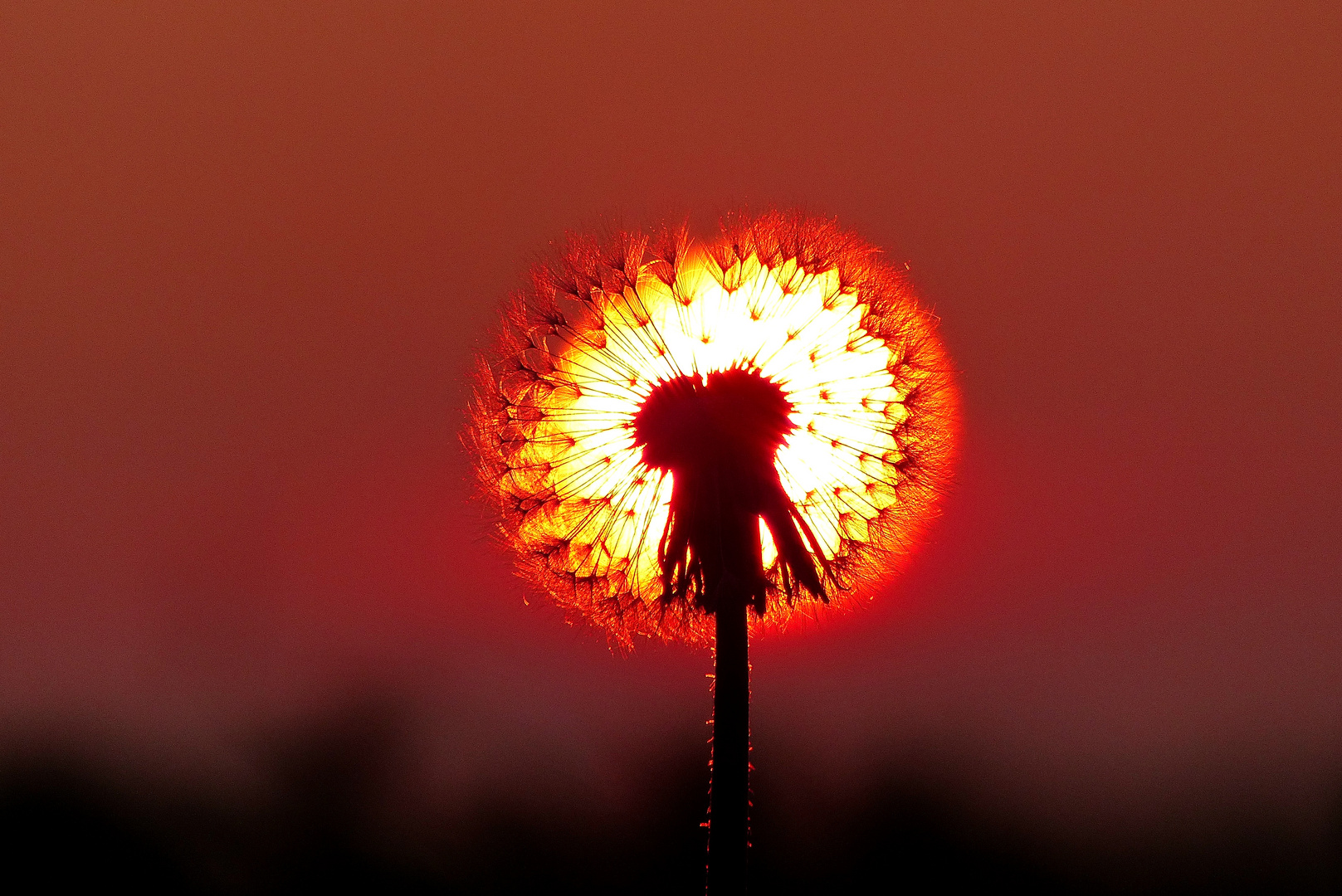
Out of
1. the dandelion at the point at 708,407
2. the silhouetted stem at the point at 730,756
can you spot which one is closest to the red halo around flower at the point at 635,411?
the dandelion at the point at 708,407

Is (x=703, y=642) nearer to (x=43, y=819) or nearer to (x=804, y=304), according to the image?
(x=804, y=304)

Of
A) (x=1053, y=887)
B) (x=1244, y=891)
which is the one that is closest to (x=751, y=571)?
(x=1244, y=891)

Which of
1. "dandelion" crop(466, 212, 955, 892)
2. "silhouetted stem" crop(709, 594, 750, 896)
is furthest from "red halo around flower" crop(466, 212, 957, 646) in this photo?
"silhouetted stem" crop(709, 594, 750, 896)

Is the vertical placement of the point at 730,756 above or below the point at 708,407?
below

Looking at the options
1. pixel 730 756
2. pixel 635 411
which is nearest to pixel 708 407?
pixel 635 411

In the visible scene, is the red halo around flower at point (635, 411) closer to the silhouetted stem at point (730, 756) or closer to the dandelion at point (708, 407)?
the dandelion at point (708, 407)

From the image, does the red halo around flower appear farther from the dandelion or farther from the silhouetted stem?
the silhouetted stem

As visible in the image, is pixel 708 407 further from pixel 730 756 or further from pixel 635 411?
pixel 730 756
